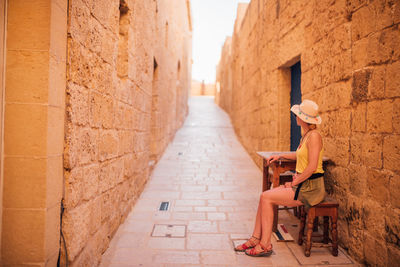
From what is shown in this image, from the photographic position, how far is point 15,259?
5.25ft

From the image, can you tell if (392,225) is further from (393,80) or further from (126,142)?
(126,142)

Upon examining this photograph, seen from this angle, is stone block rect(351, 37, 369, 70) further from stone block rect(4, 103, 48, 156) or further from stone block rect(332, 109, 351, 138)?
stone block rect(4, 103, 48, 156)

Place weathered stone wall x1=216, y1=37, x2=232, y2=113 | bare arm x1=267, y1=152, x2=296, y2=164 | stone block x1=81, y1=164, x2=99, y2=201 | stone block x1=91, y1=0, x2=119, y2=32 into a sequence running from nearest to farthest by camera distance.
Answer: stone block x1=81, y1=164, x2=99, y2=201
stone block x1=91, y1=0, x2=119, y2=32
bare arm x1=267, y1=152, x2=296, y2=164
weathered stone wall x1=216, y1=37, x2=232, y2=113

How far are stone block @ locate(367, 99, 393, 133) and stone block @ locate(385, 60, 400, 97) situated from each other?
0.24ft

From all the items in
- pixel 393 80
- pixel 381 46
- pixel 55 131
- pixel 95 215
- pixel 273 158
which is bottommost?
pixel 95 215

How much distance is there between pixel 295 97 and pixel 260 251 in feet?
10.6

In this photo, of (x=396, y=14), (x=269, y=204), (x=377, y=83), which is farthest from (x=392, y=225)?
(x=396, y=14)

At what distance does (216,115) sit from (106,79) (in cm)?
1179

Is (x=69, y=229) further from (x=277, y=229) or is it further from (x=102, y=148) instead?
(x=277, y=229)

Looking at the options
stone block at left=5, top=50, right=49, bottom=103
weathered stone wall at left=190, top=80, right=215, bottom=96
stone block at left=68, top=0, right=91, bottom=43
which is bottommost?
stone block at left=5, top=50, right=49, bottom=103

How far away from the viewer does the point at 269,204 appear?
2.62m

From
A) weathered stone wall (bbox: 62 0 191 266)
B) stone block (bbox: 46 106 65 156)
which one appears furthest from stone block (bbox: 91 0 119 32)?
stone block (bbox: 46 106 65 156)

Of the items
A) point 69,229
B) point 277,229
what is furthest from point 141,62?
point 277,229

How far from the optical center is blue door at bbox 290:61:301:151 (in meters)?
4.73
